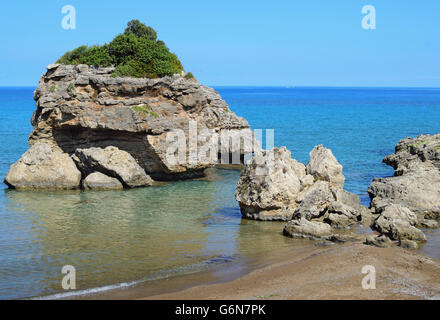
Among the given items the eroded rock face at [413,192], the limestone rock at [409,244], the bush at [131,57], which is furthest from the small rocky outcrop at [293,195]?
the bush at [131,57]

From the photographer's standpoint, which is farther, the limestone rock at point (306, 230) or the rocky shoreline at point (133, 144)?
the rocky shoreline at point (133, 144)

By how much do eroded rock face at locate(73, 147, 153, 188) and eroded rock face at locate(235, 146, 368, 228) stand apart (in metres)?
9.28

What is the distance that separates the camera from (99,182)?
32.7 m

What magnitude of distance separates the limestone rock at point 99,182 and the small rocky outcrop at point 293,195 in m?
9.98

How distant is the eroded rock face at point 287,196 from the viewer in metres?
24.3

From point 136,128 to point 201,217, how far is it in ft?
32.5

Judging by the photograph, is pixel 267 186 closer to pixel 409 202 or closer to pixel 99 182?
pixel 409 202

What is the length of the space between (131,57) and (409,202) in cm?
2047

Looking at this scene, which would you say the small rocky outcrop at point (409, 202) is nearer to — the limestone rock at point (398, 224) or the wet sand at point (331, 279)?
the limestone rock at point (398, 224)

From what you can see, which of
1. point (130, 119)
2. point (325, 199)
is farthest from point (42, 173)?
point (325, 199)

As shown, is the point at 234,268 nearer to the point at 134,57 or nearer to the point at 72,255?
the point at 72,255

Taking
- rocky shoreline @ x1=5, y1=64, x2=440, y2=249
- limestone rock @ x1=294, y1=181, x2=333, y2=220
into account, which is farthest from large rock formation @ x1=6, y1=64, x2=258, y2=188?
limestone rock @ x1=294, y1=181, x2=333, y2=220

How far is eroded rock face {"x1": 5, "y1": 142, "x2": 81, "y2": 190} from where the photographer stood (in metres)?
32.6
